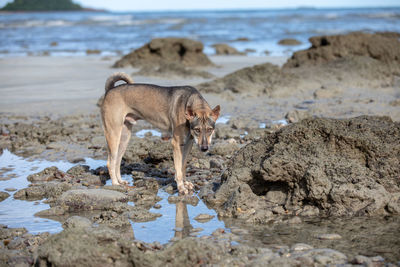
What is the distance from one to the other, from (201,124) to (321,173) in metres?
1.69

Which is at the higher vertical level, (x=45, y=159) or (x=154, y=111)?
(x=154, y=111)

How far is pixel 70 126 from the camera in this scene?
39.7ft

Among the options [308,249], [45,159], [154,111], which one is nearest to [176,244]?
[308,249]

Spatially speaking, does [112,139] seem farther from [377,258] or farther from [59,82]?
[59,82]

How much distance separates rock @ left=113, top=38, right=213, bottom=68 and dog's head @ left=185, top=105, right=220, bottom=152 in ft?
49.5

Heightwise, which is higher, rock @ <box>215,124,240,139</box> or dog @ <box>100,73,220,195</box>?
dog @ <box>100,73,220,195</box>

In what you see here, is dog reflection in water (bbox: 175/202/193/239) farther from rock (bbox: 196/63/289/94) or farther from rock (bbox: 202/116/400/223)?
rock (bbox: 196/63/289/94)

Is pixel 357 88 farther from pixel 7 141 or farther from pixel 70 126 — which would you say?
pixel 7 141

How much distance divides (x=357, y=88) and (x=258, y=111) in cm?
424

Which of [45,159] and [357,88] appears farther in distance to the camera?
[357,88]

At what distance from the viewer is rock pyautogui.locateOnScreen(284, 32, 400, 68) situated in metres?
18.2

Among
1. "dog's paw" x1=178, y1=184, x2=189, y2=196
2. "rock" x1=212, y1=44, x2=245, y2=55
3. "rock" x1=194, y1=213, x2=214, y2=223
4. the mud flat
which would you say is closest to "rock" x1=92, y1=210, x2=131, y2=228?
the mud flat

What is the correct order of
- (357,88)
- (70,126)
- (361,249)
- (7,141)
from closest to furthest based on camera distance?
(361,249), (7,141), (70,126), (357,88)

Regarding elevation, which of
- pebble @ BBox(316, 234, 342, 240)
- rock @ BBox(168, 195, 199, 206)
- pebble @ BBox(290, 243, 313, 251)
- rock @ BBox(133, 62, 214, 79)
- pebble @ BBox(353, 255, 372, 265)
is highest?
rock @ BBox(133, 62, 214, 79)
